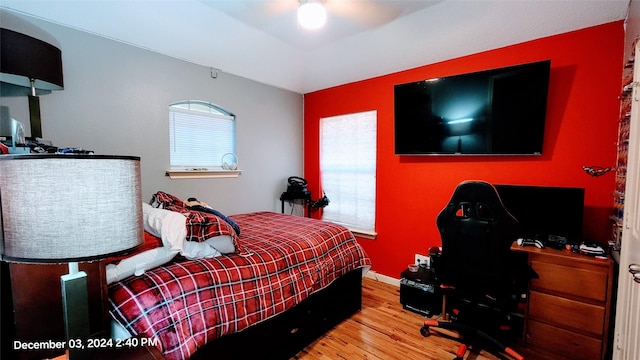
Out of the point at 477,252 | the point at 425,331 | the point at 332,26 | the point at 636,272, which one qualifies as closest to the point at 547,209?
the point at 477,252

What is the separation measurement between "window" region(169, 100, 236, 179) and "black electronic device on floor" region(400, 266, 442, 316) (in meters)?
2.48

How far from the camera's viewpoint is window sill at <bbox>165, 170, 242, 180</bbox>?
9.36 ft

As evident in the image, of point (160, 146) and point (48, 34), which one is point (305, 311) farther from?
point (48, 34)

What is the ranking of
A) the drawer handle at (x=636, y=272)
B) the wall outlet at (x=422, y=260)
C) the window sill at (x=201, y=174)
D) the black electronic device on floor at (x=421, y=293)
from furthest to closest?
the wall outlet at (x=422, y=260) → the window sill at (x=201, y=174) → the black electronic device on floor at (x=421, y=293) → the drawer handle at (x=636, y=272)

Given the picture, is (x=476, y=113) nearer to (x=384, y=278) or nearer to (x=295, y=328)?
(x=384, y=278)

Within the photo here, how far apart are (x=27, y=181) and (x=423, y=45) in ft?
10.1

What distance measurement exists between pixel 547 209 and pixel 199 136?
347 centimetres

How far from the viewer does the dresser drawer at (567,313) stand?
179 centimetres

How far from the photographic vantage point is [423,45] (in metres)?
2.75

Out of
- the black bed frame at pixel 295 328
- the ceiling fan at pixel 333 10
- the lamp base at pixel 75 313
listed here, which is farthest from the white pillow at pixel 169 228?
the ceiling fan at pixel 333 10

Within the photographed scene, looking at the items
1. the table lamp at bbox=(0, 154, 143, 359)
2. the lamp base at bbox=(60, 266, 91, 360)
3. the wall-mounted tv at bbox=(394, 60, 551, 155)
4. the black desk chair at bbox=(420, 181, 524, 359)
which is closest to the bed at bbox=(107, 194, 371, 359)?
the lamp base at bbox=(60, 266, 91, 360)

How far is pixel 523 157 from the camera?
2461mm

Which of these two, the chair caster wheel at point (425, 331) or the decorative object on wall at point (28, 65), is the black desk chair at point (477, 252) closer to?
the chair caster wheel at point (425, 331)

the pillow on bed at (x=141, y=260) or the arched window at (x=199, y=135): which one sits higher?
the arched window at (x=199, y=135)
